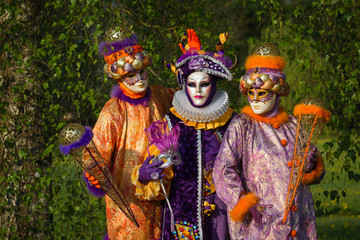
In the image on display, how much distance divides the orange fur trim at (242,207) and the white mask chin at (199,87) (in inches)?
29.5

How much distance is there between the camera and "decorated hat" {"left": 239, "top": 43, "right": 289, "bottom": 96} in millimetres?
3211

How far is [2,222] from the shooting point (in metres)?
5.26

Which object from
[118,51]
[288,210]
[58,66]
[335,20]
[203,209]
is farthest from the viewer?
[58,66]

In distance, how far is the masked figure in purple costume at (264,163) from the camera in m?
3.14

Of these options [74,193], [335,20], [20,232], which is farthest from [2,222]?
[335,20]

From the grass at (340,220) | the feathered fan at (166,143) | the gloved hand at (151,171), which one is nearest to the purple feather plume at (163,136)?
Answer: the feathered fan at (166,143)

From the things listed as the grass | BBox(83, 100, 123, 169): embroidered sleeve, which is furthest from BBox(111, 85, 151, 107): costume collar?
the grass

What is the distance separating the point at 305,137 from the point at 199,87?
76 centimetres

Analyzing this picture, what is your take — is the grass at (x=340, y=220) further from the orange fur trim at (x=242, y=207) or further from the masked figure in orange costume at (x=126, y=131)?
the orange fur trim at (x=242, y=207)

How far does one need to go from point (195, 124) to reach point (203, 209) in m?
0.56

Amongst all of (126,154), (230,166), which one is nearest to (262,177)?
(230,166)

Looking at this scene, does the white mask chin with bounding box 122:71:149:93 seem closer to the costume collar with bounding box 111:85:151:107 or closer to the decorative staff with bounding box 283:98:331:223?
the costume collar with bounding box 111:85:151:107

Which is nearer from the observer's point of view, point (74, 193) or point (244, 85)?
point (244, 85)

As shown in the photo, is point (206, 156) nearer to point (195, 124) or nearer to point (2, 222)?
point (195, 124)
